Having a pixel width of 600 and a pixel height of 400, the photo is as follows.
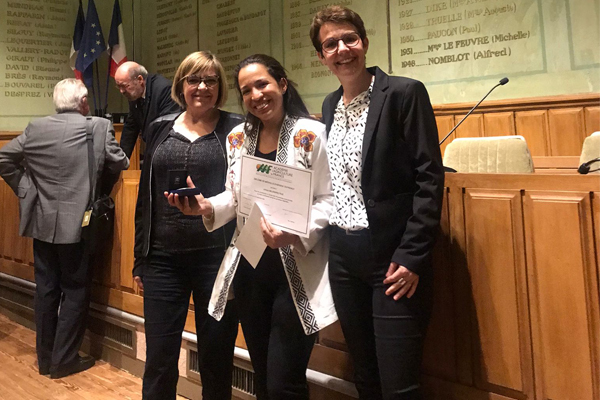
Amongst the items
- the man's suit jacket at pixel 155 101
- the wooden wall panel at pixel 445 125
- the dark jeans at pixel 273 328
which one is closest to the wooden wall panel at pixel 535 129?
the wooden wall panel at pixel 445 125

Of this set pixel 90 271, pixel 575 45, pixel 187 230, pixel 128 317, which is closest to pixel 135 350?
pixel 128 317

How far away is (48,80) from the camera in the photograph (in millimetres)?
4902

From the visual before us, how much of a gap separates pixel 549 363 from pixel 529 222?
0.37m

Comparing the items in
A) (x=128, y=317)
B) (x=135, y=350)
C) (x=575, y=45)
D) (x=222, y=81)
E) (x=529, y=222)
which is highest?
(x=575, y=45)

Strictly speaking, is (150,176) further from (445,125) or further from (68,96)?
(445,125)

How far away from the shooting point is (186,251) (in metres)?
1.41

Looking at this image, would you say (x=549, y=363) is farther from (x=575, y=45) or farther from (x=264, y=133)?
(x=575, y=45)

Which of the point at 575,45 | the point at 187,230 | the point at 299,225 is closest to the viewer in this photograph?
the point at 299,225

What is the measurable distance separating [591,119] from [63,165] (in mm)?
3353

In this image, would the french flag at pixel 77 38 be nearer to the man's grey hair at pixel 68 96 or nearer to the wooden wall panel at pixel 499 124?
the man's grey hair at pixel 68 96

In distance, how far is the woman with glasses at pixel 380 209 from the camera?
1.05 metres

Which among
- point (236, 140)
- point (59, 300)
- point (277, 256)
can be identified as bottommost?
point (59, 300)

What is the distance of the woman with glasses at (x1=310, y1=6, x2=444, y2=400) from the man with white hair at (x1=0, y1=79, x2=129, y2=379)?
5.52ft

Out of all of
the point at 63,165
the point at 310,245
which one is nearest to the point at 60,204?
the point at 63,165
